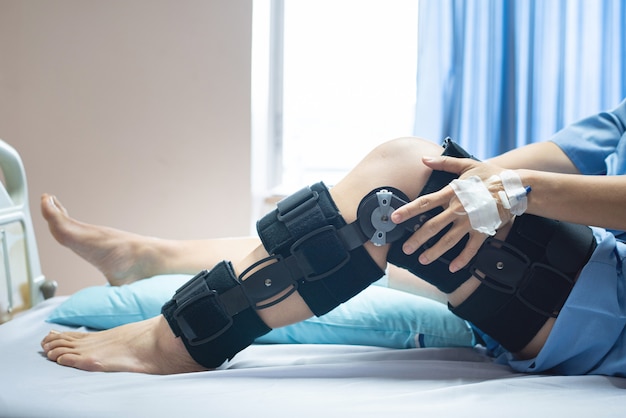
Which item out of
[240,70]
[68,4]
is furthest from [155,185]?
[68,4]

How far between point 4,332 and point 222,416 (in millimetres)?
685

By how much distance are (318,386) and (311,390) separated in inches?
1.1

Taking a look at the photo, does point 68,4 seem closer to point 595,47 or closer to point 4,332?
point 4,332

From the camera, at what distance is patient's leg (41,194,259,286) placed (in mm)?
1602

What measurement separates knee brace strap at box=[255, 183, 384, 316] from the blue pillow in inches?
11.8

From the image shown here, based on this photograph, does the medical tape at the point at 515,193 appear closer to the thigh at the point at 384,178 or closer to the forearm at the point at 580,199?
the forearm at the point at 580,199

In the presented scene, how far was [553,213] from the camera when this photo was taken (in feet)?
3.44

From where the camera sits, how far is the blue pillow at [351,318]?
1346 millimetres

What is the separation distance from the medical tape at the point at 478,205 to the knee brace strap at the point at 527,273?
0.20 ft

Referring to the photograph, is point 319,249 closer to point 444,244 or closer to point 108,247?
point 444,244

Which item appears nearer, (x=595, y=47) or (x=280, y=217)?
(x=280, y=217)

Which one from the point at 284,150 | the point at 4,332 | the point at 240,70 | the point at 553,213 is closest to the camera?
the point at 553,213

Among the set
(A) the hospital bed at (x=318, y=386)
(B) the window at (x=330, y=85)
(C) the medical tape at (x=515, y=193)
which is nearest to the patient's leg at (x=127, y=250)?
(A) the hospital bed at (x=318, y=386)

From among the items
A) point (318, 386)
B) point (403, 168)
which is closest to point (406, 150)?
point (403, 168)
